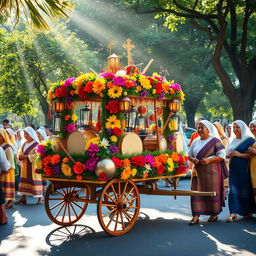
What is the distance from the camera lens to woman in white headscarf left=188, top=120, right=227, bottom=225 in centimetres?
837

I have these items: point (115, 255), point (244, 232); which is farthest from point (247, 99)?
point (115, 255)

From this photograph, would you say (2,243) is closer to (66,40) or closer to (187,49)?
(66,40)

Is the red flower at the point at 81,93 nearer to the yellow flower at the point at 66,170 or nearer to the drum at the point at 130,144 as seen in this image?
the drum at the point at 130,144

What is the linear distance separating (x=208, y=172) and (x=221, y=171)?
0.33m

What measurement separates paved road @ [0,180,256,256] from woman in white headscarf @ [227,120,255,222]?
0.89ft

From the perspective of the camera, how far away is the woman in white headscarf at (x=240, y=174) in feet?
28.6

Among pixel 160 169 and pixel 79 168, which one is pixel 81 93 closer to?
pixel 79 168

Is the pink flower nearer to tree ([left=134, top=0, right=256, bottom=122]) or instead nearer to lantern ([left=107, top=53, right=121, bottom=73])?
lantern ([left=107, top=53, right=121, bottom=73])

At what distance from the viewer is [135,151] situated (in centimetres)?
766

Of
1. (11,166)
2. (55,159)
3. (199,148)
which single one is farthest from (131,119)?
(11,166)

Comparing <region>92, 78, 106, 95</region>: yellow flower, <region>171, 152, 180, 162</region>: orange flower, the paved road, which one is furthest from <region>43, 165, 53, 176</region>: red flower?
<region>171, 152, 180, 162</region>: orange flower

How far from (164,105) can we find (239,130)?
5.15ft

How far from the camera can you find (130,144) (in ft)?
24.9

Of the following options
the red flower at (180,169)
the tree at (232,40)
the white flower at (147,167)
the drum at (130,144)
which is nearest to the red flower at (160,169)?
the white flower at (147,167)
